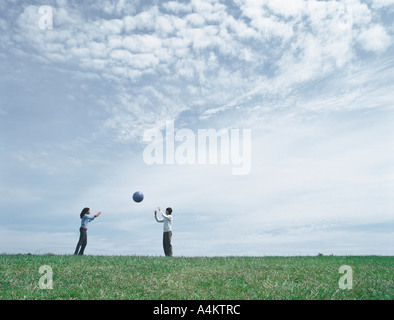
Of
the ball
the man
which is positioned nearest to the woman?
the ball

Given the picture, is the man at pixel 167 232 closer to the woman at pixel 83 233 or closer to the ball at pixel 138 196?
the ball at pixel 138 196

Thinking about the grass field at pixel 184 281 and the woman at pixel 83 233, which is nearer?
the grass field at pixel 184 281

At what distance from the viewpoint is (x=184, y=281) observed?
10.7 metres

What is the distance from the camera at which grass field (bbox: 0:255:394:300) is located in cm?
923

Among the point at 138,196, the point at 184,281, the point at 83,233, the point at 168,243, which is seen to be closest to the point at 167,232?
the point at 168,243

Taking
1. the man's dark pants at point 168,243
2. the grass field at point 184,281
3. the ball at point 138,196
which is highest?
the ball at point 138,196

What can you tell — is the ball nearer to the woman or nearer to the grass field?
the woman

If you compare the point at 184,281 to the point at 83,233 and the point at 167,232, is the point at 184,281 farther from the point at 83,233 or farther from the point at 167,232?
the point at 83,233

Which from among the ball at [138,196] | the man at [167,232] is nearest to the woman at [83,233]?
the ball at [138,196]

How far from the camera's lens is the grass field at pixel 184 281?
30.3 ft
